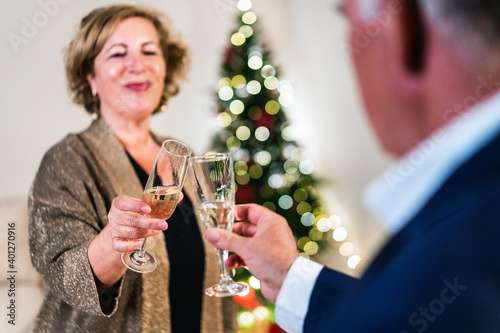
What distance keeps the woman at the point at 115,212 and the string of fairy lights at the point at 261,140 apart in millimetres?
1316

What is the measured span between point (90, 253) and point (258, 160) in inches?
77.3

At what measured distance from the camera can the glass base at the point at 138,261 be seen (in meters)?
1.12

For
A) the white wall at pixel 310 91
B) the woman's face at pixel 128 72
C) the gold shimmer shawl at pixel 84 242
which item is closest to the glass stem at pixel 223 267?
the gold shimmer shawl at pixel 84 242

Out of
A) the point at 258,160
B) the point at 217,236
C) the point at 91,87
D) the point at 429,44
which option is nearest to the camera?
the point at 429,44

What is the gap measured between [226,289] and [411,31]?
811 millimetres

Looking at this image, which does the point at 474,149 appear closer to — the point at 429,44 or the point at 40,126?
the point at 429,44

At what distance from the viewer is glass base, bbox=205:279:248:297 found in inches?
45.3

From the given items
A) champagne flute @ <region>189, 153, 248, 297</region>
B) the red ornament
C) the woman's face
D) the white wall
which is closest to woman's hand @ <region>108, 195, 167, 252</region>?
champagne flute @ <region>189, 153, 248, 297</region>

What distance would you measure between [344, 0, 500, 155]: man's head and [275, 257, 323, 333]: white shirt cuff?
2.02 ft

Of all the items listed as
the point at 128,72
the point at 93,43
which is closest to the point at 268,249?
the point at 128,72

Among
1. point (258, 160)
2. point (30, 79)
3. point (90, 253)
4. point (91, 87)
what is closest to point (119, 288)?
point (90, 253)

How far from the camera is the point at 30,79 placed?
5.94 ft

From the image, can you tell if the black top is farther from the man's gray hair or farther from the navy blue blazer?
the man's gray hair

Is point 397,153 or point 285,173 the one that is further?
point 285,173
